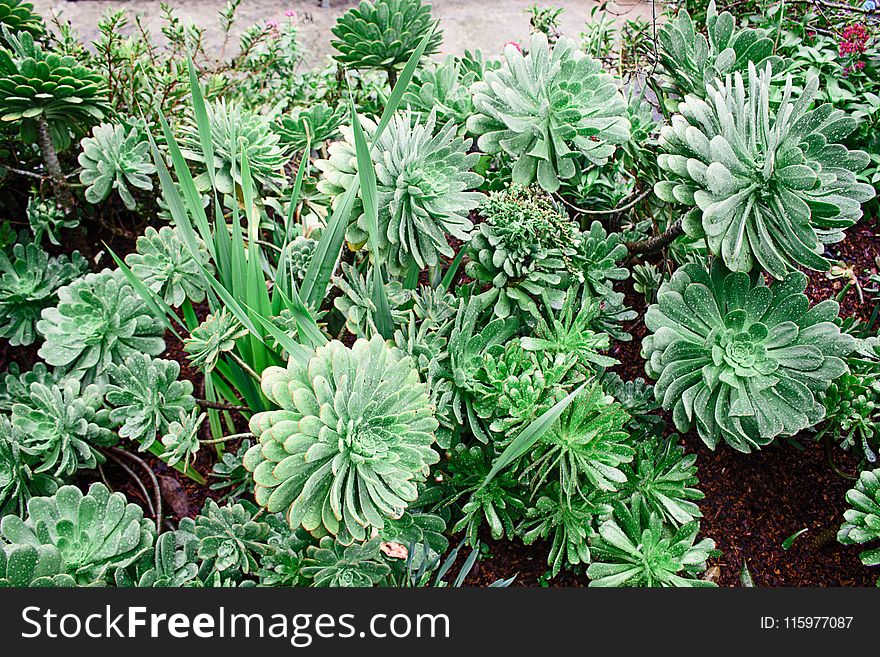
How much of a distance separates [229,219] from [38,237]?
1.45ft

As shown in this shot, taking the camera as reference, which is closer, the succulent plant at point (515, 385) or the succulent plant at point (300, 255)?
the succulent plant at point (515, 385)

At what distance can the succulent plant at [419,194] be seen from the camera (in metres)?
1.30

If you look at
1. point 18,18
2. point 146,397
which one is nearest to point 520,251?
point 146,397

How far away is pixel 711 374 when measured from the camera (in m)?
1.22

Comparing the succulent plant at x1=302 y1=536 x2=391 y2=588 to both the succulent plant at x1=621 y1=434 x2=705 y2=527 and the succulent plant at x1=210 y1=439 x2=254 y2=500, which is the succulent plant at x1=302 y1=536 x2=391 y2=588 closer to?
the succulent plant at x1=210 y1=439 x2=254 y2=500

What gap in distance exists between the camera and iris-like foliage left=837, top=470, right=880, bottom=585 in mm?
1183

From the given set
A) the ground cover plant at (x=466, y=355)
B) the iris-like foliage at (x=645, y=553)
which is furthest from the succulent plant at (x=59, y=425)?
the iris-like foliage at (x=645, y=553)

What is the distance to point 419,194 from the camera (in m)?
1.29

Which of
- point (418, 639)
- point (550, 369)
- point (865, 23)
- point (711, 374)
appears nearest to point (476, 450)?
point (550, 369)

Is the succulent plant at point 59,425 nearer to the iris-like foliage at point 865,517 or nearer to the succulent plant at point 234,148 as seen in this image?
the succulent plant at point 234,148

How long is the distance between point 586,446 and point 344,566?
0.47 m

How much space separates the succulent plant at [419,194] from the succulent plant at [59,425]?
1.99 ft

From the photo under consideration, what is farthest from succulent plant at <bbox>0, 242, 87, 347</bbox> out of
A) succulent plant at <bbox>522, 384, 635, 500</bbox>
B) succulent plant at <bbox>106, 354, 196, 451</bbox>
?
succulent plant at <bbox>522, 384, 635, 500</bbox>

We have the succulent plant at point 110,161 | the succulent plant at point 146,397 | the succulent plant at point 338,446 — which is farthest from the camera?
the succulent plant at point 110,161
